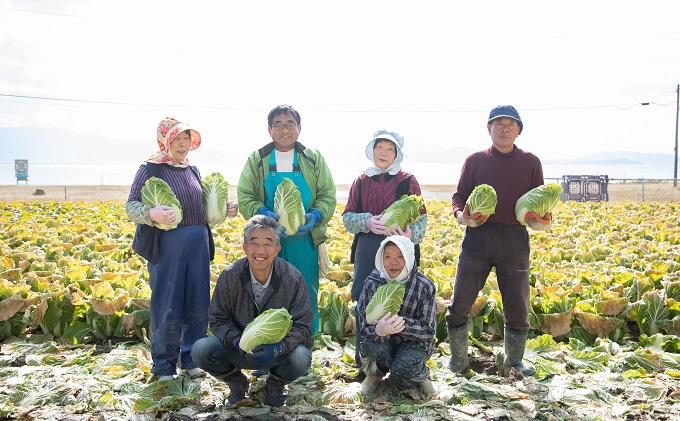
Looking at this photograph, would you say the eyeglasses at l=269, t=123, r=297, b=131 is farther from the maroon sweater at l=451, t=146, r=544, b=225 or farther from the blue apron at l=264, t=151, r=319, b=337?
the maroon sweater at l=451, t=146, r=544, b=225

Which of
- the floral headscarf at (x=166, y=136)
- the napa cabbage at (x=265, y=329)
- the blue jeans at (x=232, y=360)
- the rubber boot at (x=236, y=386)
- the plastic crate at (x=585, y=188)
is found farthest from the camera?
the plastic crate at (x=585, y=188)

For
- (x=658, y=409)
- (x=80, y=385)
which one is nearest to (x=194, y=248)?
(x=80, y=385)

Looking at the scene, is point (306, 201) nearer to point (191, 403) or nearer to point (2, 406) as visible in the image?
point (191, 403)

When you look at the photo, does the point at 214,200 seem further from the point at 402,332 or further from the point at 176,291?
the point at 402,332

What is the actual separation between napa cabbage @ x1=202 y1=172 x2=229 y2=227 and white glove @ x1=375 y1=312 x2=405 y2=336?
1.68m

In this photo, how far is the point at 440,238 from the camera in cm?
1038

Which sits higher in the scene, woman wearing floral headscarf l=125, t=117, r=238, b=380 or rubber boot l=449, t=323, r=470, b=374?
woman wearing floral headscarf l=125, t=117, r=238, b=380

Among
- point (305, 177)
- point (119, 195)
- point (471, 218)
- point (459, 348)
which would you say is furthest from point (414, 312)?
point (119, 195)

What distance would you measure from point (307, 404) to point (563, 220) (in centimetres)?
1048

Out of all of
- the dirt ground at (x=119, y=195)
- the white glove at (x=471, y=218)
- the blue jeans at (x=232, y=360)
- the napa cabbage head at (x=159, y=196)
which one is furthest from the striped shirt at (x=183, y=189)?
the dirt ground at (x=119, y=195)

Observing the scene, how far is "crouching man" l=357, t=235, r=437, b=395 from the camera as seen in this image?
4.11 meters

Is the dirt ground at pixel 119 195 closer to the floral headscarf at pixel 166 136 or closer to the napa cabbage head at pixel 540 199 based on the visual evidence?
the floral headscarf at pixel 166 136

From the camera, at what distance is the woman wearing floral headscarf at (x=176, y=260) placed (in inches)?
176

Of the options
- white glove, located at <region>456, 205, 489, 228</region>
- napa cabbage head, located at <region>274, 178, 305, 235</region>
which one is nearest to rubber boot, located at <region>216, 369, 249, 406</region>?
napa cabbage head, located at <region>274, 178, 305, 235</region>
